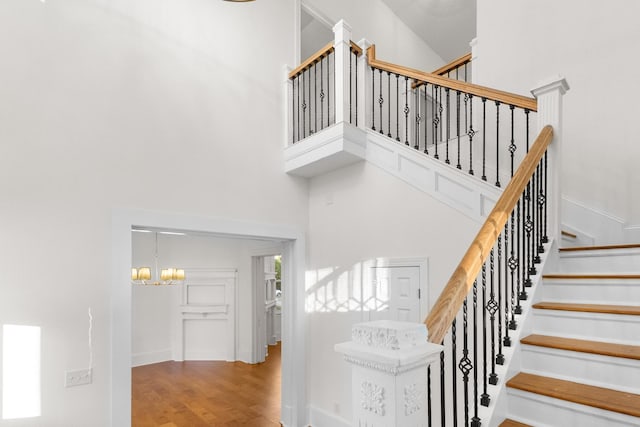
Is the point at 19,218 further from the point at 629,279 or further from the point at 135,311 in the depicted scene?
the point at 135,311

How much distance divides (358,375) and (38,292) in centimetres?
264

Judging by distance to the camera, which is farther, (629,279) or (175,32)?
(175,32)

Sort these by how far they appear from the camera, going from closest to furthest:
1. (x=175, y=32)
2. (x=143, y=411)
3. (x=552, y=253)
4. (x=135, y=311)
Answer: (x=552, y=253)
(x=175, y=32)
(x=143, y=411)
(x=135, y=311)

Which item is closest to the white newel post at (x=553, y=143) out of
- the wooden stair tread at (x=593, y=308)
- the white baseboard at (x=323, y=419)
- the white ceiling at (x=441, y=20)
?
the wooden stair tread at (x=593, y=308)

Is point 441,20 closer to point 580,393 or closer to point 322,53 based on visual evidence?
point 322,53

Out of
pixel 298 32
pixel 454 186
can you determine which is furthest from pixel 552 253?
pixel 298 32

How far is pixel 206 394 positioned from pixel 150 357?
8.37 feet

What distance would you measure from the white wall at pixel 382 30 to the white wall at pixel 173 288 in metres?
4.17

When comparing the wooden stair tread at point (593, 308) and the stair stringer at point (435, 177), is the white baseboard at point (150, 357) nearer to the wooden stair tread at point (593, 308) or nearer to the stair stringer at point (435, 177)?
the stair stringer at point (435, 177)

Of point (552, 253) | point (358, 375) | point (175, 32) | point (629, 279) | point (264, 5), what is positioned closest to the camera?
point (358, 375)

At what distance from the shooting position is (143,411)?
5.13 meters

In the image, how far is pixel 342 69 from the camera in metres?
3.85

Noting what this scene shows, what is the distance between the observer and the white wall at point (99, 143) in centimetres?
277

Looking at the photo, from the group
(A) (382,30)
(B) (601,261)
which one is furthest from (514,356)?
(A) (382,30)
